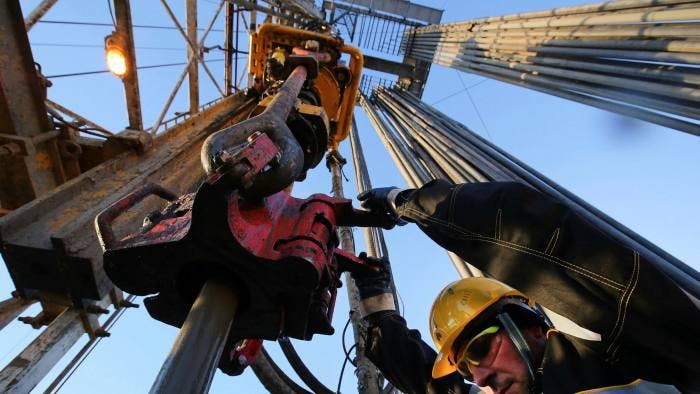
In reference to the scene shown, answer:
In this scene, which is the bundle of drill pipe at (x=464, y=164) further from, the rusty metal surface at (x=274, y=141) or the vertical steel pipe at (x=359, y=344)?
the rusty metal surface at (x=274, y=141)

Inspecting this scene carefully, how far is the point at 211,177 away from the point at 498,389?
1.61m

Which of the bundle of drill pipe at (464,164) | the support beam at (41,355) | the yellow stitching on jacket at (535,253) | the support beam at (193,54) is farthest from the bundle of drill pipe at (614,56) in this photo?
the support beam at (193,54)

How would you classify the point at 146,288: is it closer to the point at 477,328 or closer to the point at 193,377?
the point at 193,377

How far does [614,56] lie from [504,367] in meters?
2.95

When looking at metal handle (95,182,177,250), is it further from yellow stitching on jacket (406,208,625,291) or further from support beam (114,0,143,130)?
support beam (114,0,143,130)

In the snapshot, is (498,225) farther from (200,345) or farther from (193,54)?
(193,54)

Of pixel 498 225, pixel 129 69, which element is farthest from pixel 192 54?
pixel 498 225

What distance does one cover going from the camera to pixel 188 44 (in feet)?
14.2

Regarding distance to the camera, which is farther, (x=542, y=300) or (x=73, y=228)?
(x=73, y=228)

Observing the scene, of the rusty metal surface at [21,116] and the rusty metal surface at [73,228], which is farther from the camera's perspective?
the rusty metal surface at [21,116]

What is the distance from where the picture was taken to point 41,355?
73.6 inches

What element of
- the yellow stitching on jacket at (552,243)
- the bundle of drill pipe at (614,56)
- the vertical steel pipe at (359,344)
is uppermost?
the bundle of drill pipe at (614,56)

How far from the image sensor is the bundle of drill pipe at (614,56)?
102 inches

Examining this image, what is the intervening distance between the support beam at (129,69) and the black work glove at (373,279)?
2205mm
